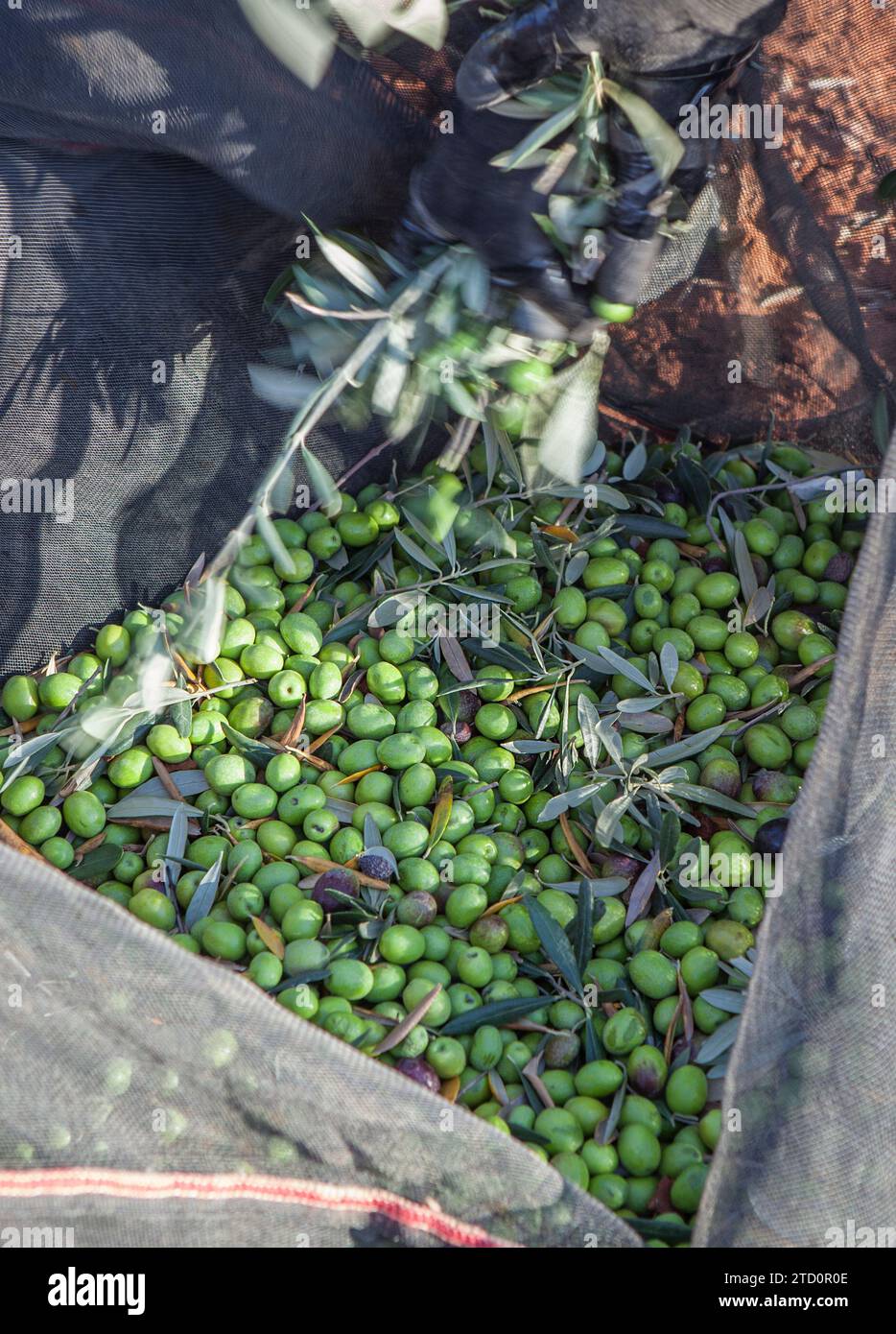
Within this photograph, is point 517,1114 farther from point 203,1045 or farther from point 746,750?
point 746,750

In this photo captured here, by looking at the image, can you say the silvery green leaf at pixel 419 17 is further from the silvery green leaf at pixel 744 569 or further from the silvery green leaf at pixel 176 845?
the silvery green leaf at pixel 176 845

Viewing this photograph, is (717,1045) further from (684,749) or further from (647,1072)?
(684,749)

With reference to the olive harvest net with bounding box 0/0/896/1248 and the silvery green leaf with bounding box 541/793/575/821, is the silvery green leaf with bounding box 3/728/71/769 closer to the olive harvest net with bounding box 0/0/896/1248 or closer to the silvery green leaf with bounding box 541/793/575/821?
the olive harvest net with bounding box 0/0/896/1248

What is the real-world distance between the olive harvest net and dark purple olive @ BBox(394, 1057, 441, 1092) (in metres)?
0.28

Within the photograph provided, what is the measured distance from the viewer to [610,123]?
161cm

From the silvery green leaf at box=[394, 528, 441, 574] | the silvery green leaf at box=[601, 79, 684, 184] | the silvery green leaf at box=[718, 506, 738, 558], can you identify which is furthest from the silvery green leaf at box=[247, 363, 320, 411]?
the silvery green leaf at box=[718, 506, 738, 558]

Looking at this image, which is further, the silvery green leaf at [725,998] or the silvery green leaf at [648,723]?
the silvery green leaf at [648,723]

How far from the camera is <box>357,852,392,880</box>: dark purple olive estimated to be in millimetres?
1784

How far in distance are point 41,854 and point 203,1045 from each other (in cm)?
Result: 76

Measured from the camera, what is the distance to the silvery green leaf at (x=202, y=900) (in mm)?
1769

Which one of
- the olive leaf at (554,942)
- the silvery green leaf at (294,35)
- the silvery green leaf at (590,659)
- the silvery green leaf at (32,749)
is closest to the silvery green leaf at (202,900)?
the silvery green leaf at (32,749)

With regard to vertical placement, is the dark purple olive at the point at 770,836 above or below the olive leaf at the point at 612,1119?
above

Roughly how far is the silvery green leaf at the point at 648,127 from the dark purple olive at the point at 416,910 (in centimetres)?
117
